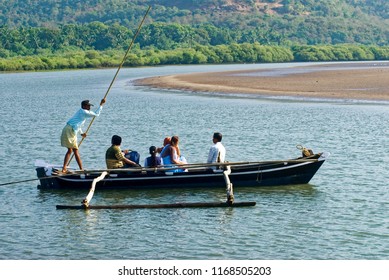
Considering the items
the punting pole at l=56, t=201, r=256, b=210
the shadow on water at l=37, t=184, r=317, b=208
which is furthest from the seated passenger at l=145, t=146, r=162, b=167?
the punting pole at l=56, t=201, r=256, b=210

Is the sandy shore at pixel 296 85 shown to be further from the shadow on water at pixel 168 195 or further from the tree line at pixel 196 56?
the tree line at pixel 196 56

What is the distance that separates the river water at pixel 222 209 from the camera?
1616 cm

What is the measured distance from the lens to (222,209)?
63.1ft

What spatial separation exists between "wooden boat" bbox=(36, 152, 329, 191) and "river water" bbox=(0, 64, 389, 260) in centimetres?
31

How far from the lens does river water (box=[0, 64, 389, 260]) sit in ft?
53.0

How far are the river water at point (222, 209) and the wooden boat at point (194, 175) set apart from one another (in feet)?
1.01

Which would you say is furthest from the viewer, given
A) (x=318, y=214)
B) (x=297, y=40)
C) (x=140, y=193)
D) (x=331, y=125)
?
(x=297, y=40)

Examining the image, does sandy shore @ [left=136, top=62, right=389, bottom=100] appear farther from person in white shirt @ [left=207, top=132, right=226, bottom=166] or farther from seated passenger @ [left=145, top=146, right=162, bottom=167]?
seated passenger @ [left=145, top=146, right=162, bottom=167]

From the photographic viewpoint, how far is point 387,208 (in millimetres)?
19125

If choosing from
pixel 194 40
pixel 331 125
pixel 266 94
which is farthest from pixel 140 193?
pixel 194 40

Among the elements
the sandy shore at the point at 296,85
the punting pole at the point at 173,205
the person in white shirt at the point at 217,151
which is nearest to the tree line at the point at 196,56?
the sandy shore at the point at 296,85

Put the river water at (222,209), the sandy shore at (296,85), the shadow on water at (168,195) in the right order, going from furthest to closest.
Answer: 1. the sandy shore at (296,85)
2. the shadow on water at (168,195)
3. the river water at (222,209)
